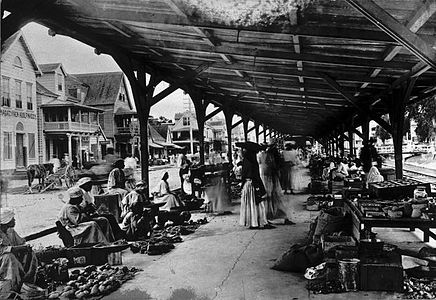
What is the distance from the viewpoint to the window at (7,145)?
349 cm

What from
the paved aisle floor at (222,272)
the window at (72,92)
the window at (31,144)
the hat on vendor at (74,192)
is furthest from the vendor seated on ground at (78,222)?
the window at (31,144)

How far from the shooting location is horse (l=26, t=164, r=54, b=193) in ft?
12.9

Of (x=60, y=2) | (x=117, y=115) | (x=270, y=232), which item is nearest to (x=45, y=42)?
(x=60, y=2)

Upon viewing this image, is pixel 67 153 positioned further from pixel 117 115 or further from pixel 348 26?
pixel 348 26

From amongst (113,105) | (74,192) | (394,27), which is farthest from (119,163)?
(394,27)

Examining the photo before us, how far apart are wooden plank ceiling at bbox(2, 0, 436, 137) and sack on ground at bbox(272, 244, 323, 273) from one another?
237 cm

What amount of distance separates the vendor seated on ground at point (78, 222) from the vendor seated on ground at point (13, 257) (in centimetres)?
127

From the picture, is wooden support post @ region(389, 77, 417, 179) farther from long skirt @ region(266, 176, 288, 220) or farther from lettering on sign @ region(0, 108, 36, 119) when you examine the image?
lettering on sign @ region(0, 108, 36, 119)

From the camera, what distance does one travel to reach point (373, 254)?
4.41 metres

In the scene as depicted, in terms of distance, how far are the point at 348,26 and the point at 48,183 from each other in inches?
136

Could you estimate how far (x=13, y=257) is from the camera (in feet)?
12.2

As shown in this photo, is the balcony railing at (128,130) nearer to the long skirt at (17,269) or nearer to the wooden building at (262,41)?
the wooden building at (262,41)

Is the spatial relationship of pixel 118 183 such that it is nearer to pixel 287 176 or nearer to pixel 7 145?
pixel 7 145

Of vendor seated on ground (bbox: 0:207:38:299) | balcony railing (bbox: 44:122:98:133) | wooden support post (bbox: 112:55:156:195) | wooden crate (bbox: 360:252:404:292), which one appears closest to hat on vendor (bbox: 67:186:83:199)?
balcony railing (bbox: 44:122:98:133)
